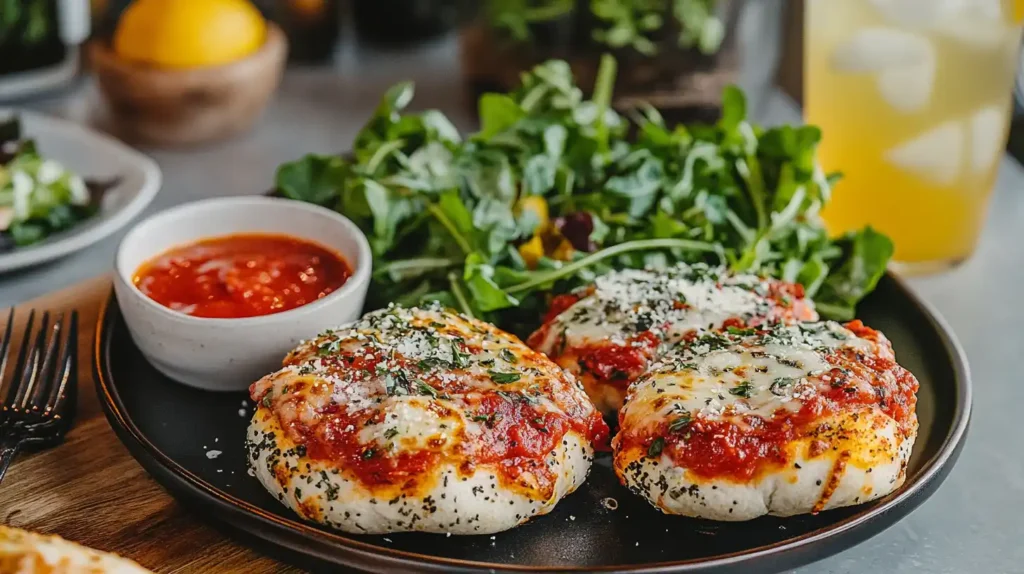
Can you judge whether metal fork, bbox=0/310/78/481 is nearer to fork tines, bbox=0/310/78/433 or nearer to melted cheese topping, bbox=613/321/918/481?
fork tines, bbox=0/310/78/433

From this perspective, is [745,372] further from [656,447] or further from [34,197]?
[34,197]

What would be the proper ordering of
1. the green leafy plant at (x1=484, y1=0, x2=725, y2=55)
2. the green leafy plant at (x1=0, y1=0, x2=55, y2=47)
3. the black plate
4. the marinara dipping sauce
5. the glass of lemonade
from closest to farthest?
the black plate → the marinara dipping sauce → the glass of lemonade → the green leafy plant at (x1=484, y1=0, x2=725, y2=55) → the green leafy plant at (x1=0, y1=0, x2=55, y2=47)

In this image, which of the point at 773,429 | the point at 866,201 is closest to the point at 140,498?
the point at 773,429

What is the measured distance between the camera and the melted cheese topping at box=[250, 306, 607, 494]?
6.70 feet

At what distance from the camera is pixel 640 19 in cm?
405

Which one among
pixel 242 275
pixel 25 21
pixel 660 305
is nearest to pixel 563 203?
pixel 660 305

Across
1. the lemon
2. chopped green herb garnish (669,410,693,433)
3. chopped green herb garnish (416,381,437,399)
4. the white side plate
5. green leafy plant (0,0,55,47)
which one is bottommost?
the white side plate

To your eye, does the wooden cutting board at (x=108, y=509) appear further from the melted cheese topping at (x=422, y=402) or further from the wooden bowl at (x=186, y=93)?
the wooden bowl at (x=186, y=93)

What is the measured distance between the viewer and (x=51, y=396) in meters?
2.56

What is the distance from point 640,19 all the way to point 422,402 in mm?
2390

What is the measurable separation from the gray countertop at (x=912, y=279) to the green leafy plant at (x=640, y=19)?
0.73 m

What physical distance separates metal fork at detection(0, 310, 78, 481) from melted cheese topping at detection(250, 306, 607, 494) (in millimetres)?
562

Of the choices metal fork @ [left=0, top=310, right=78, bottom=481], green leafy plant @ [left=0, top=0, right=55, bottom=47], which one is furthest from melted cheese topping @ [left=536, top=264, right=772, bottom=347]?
green leafy plant @ [left=0, top=0, right=55, bottom=47]

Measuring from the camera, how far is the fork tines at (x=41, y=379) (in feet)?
8.05
